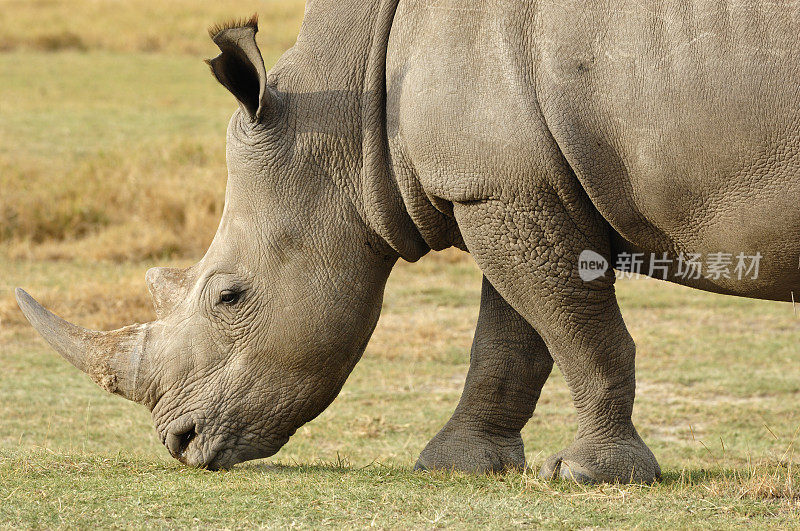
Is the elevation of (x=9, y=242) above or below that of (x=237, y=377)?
above

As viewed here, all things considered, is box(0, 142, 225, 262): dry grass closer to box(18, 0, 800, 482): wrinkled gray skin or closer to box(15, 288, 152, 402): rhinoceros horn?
box(15, 288, 152, 402): rhinoceros horn

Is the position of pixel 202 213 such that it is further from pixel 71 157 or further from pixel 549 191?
pixel 549 191

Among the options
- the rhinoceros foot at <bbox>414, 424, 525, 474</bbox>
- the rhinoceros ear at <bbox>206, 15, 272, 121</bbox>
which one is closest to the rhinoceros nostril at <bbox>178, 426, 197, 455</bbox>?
the rhinoceros foot at <bbox>414, 424, 525, 474</bbox>

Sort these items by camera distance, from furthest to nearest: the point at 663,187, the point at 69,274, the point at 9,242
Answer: the point at 9,242, the point at 69,274, the point at 663,187

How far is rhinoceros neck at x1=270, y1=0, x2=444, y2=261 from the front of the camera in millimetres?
4477

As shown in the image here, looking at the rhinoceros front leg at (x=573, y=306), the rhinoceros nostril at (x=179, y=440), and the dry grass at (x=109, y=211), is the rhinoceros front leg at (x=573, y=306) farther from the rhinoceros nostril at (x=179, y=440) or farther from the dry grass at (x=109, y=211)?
the dry grass at (x=109, y=211)

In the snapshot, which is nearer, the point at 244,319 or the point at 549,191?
the point at 549,191

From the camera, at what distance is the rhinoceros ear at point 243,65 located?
4.34m

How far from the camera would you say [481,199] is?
4.18 meters

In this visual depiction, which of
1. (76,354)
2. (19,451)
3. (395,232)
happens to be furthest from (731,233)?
(19,451)

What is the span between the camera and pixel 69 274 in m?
10.5

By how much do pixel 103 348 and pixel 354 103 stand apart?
59.0 inches

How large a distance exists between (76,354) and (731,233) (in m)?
2.72

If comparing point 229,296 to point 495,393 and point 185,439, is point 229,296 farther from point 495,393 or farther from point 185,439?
point 495,393
